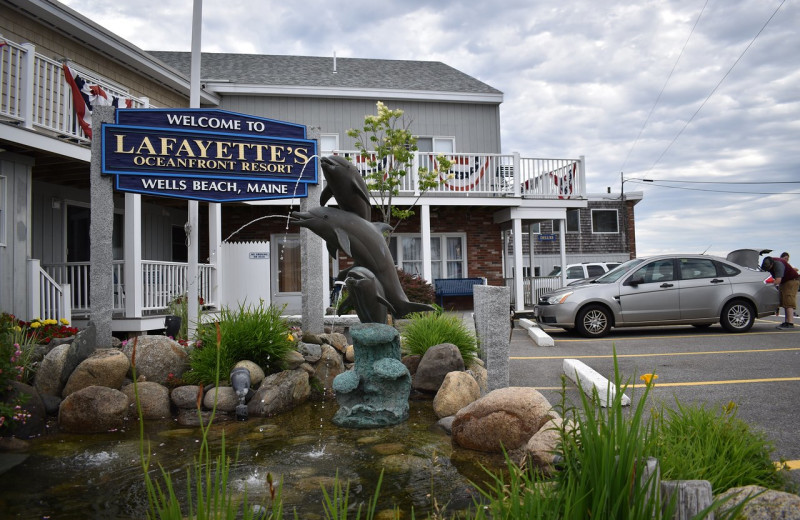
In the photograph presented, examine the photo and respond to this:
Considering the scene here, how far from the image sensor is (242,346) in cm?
677

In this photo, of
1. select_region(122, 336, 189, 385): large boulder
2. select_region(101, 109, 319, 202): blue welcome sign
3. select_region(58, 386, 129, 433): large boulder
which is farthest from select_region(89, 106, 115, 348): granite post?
select_region(58, 386, 129, 433): large boulder

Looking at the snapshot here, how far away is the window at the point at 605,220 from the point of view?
27250 millimetres

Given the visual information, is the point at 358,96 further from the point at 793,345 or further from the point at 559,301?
the point at 793,345

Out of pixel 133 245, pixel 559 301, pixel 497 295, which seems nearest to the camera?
pixel 497 295

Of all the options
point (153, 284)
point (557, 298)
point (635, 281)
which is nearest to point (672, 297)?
point (635, 281)

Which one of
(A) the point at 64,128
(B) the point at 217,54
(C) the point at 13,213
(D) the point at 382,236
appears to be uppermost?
(B) the point at 217,54

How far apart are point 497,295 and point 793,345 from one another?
730 centimetres

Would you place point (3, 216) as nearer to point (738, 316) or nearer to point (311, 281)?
point (311, 281)

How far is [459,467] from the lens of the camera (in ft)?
13.6

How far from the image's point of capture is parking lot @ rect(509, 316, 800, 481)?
5357mm

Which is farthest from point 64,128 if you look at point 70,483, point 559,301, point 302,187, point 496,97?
point 496,97

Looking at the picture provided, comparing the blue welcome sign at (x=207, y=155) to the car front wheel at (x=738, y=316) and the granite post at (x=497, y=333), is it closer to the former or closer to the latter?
the granite post at (x=497, y=333)

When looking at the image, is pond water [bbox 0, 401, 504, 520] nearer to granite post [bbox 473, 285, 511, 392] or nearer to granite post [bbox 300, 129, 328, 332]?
granite post [bbox 473, 285, 511, 392]

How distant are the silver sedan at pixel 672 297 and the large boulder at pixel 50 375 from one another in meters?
9.29
